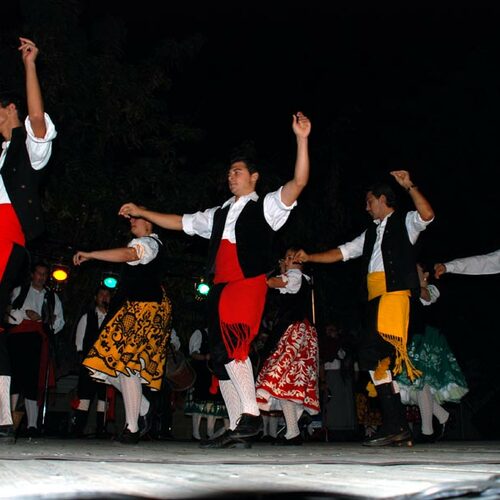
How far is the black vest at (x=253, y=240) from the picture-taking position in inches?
188

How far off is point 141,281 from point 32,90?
203 cm

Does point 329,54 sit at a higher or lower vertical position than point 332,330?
higher

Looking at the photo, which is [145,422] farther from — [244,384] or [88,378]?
[244,384]

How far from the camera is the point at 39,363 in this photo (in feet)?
27.5

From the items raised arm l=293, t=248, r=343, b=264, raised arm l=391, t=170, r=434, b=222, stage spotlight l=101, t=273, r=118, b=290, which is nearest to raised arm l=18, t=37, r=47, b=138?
raised arm l=293, t=248, r=343, b=264

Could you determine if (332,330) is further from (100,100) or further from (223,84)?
(223,84)

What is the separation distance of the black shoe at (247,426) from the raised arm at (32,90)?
1.99 meters

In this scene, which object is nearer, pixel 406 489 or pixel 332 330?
pixel 406 489

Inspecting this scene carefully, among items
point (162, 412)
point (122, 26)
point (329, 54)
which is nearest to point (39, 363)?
point (162, 412)

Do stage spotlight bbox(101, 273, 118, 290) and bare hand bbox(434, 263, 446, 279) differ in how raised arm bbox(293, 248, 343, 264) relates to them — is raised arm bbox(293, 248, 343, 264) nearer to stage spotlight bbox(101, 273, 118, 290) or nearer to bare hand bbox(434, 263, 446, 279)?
bare hand bbox(434, 263, 446, 279)

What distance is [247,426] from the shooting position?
4637 millimetres

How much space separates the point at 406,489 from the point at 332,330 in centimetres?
903

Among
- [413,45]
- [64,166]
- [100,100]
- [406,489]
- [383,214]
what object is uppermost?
[413,45]

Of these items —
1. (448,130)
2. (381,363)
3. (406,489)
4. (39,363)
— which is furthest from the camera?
(448,130)
